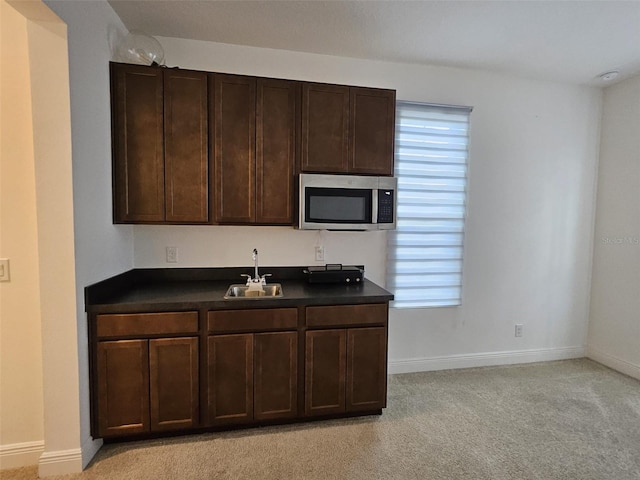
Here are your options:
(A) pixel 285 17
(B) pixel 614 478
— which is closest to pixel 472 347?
(B) pixel 614 478

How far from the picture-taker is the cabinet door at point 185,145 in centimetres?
231

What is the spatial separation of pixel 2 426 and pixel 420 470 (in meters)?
2.39

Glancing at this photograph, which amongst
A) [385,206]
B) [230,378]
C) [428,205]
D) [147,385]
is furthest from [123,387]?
[428,205]

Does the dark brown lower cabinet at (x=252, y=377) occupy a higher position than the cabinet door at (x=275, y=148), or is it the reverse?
the cabinet door at (x=275, y=148)

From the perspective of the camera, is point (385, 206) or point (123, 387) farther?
point (385, 206)

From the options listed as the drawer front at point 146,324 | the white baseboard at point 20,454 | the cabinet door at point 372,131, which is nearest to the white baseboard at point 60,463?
the white baseboard at point 20,454

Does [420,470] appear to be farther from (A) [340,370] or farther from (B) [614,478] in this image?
(B) [614,478]

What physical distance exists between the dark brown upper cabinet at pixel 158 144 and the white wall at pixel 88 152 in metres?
0.08

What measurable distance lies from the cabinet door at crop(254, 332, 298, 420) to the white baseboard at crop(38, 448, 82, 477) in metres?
0.99

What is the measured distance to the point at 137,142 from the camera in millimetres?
2289

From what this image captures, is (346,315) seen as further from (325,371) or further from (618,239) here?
(618,239)

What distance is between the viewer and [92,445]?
204 cm

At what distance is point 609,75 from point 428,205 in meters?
2.04

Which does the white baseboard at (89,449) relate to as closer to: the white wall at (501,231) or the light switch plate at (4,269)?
the light switch plate at (4,269)
